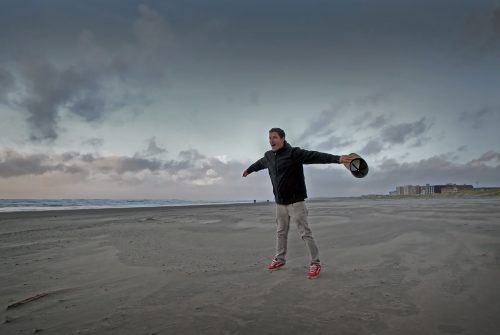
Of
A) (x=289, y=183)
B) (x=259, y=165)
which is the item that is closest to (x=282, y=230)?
(x=289, y=183)

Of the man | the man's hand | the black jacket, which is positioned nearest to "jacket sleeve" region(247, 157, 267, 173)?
the man

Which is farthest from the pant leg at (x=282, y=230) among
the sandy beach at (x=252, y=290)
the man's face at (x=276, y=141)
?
the man's face at (x=276, y=141)

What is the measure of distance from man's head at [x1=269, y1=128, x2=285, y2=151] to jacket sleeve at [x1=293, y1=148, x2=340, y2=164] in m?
0.29

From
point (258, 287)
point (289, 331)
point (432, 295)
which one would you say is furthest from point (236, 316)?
point (432, 295)

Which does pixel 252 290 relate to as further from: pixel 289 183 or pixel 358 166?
pixel 358 166

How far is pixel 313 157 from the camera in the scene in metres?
4.83

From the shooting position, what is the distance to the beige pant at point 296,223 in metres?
4.72

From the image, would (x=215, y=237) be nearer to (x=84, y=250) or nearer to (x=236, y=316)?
(x=84, y=250)

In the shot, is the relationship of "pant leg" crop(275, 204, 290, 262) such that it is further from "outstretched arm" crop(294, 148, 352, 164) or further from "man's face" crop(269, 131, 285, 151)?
"man's face" crop(269, 131, 285, 151)

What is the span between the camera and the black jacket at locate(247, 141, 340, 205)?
15.9ft

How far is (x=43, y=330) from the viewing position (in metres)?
2.85

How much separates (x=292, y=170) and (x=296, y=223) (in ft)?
2.91

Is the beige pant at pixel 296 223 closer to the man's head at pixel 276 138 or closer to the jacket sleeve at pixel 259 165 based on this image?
the jacket sleeve at pixel 259 165

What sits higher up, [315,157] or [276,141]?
[276,141]
